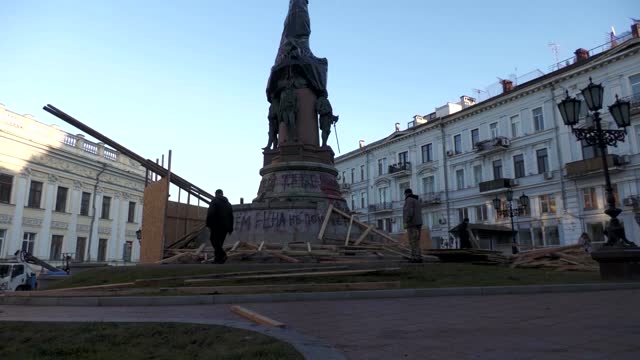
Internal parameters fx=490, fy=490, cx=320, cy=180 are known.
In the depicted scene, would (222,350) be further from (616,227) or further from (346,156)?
(346,156)

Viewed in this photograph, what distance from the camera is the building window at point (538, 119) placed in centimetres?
4069

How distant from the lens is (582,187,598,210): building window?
117 ft

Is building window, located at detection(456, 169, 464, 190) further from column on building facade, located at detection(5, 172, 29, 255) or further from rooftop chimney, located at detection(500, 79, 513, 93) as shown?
column on building facade, located at detection(5, 172, 29, 255)

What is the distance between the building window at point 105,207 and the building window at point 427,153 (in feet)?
105

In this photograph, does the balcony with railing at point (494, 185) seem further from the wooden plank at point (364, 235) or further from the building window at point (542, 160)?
the wooden plank at point (364, 235)

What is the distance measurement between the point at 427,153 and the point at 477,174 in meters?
7.51

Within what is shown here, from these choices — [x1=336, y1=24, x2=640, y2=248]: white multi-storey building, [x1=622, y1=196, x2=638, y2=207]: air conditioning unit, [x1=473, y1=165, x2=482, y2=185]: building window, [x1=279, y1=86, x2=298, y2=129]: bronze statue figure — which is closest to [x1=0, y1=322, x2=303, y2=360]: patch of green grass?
[x1=279, y1=86, x2=298, y2=129]: bronze statue figure

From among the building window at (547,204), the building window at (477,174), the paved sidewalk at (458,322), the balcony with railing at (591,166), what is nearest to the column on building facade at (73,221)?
the building window at (477,174)

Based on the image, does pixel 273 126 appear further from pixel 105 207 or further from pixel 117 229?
pixel 117 229

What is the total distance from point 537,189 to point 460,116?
11.3m

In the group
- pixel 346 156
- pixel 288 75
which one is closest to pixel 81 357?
pixel 288 75

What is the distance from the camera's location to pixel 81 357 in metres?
3.89

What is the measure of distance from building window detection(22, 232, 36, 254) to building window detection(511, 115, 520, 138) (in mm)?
40236

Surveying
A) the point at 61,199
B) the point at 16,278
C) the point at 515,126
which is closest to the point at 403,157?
the point at 515,126
